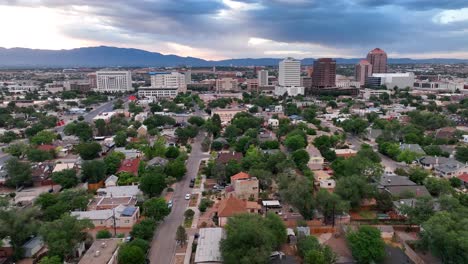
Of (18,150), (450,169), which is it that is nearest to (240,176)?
(450,169)

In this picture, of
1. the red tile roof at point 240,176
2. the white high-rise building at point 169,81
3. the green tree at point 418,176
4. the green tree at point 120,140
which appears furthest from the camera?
the white high-rise building at point 169,81

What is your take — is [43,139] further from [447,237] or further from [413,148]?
[413,148]

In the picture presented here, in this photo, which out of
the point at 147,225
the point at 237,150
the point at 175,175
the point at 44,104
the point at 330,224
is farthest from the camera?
the point at 44,104

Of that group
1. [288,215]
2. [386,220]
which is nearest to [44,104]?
[288,215]

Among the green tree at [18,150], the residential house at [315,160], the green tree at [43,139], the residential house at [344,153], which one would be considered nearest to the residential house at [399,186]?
the residential house at [315,160]

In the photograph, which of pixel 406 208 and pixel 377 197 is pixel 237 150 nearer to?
pixel 377 197

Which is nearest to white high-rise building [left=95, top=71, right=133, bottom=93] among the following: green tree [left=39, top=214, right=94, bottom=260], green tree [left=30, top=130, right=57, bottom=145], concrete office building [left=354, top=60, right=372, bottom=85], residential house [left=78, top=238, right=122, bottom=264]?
green tree [left=30, top=130, right=57, bottom=145]

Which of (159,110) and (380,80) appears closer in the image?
(159,110)

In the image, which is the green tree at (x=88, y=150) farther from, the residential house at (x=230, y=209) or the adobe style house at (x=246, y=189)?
the residential house at (x=230, y=209)
